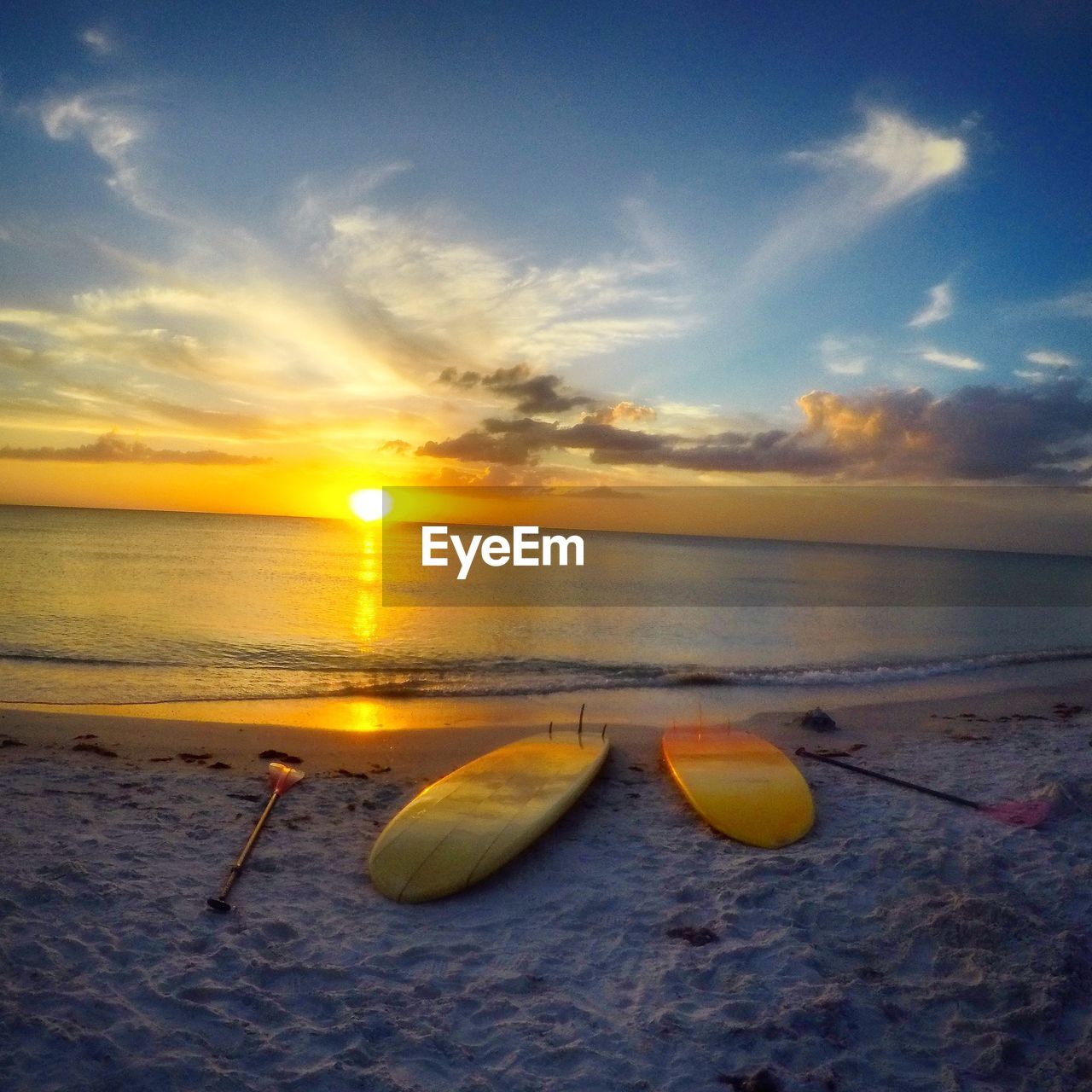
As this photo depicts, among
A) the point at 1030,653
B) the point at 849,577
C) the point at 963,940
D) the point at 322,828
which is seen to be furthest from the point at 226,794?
the point at 849,577

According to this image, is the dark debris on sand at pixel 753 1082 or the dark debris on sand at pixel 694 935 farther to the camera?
the dark debris on sand at pixel 694 935

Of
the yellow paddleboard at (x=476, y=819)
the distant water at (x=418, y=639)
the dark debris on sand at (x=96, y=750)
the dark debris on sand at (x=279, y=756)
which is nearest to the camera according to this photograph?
the yellow paddleboard at (x=476, y=819)

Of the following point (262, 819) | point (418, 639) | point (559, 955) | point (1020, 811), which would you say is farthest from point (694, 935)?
point (418, 639)

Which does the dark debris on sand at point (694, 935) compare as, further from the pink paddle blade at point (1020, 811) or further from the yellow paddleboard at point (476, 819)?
the pink paddle blade at point (1020, 811)

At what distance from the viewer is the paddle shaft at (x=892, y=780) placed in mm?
6691

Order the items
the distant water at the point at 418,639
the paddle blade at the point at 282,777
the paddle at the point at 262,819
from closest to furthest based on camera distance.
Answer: the paddle at the point at 262,819 < the paddle blade at the point at 282,777 < the distant water at the point at 418,639

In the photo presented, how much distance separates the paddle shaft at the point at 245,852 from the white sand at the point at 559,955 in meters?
0.09

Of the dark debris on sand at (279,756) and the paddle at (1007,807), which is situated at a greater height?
the paddle at (1007,807)

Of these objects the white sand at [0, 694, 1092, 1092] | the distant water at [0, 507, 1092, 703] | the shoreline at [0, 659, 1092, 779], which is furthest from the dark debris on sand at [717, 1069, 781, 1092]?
the distant water at [0, 507, 1092, 703]

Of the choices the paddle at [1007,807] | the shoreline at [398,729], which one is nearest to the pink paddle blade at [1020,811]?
the paddle at [1007,807]

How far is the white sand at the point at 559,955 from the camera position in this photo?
11.3 ft

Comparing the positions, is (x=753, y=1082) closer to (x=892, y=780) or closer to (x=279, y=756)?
(x=892, y=780)

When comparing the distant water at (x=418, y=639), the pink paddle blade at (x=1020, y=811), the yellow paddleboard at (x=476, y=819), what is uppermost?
the pink paddle blade at (x=1020, y=811)

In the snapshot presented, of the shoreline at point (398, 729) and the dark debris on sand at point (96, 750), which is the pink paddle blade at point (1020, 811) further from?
the dark debris on sand at point (96, 750)
